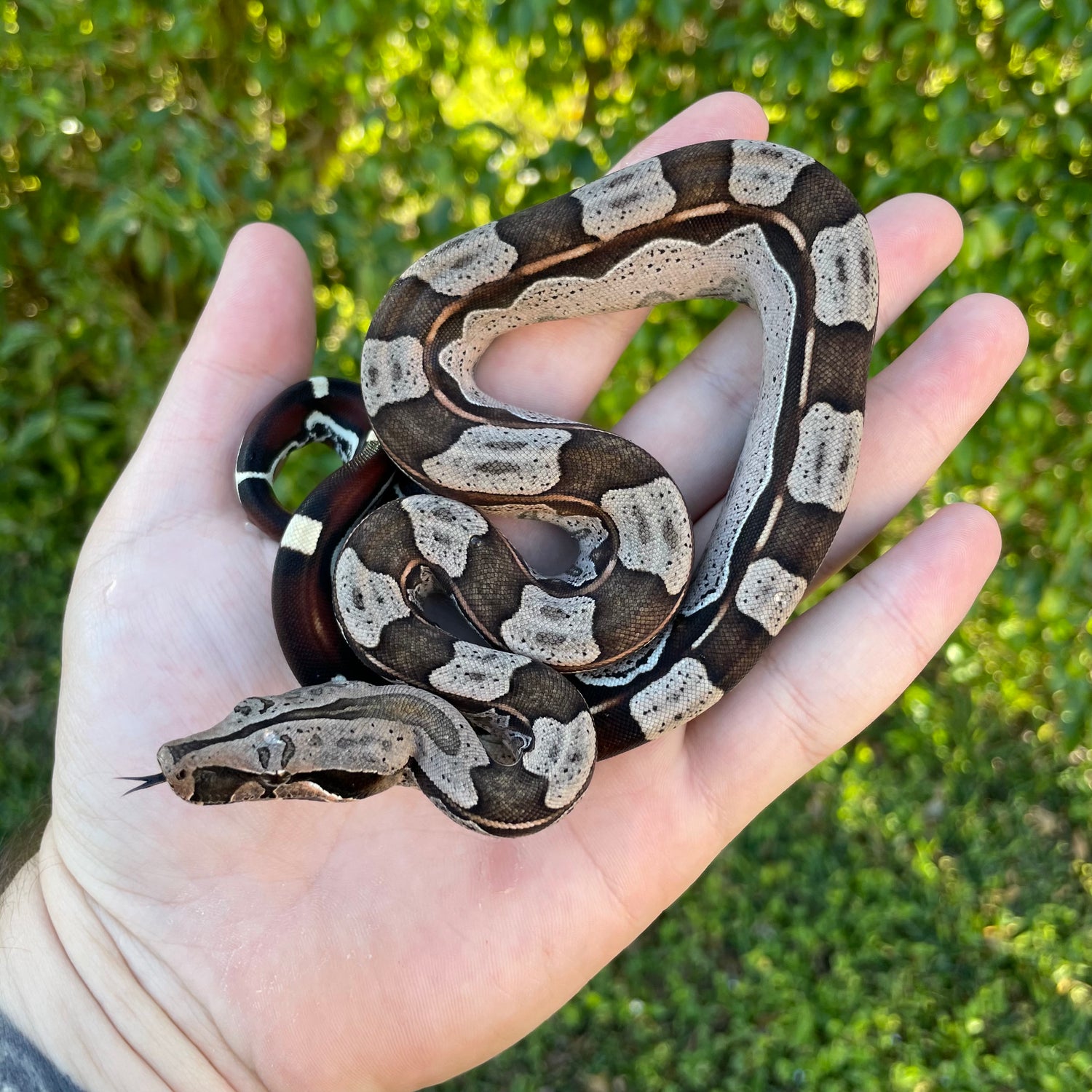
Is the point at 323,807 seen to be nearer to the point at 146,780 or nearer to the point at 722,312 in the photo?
the point at 146,780

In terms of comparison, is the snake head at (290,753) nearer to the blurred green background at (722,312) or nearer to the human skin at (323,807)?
the human skin at (323,807)

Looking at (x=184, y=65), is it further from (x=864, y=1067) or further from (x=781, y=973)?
(x=864, y=1067)

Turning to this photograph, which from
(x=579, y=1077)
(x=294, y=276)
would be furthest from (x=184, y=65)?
(x=579, y=1077)

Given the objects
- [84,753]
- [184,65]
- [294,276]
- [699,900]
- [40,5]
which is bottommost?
[699,900]

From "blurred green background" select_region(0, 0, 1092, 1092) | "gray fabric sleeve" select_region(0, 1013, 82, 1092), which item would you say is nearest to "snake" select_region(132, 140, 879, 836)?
"blurred green background" select_region(0, 0, 1092, 1092)

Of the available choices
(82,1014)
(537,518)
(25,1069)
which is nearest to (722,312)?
(537,518)

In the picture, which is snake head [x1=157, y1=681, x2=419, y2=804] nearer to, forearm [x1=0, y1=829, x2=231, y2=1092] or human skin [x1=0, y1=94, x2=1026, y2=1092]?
human skin [x1=0, y1=94, x2=1026, y2=1092]
